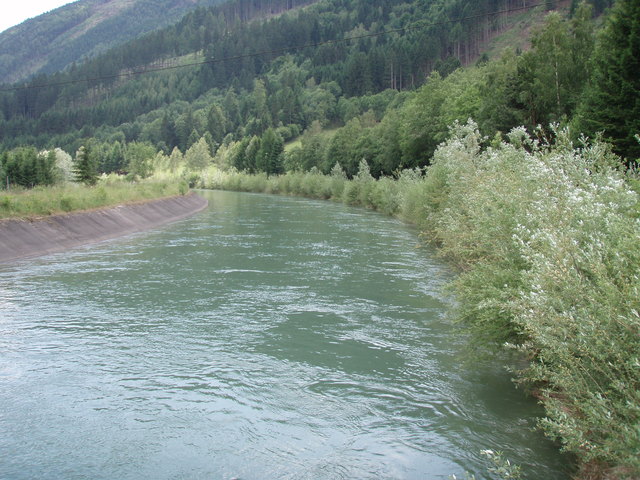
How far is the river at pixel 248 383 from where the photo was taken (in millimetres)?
8406

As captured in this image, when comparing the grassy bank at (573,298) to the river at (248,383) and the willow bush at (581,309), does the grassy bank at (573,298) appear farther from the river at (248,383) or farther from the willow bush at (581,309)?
the river at (248,383)

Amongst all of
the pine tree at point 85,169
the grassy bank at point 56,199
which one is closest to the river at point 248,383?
the grassy bank at point 56,199

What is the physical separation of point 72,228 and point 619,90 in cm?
3225

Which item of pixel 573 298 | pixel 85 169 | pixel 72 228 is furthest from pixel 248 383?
pixel 85 169

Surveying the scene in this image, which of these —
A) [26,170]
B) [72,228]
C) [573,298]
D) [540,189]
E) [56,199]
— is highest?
[26,170]

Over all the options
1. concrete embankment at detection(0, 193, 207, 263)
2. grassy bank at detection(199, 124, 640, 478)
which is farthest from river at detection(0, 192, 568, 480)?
concrete embankment at detection(0, 193, 207, 263)

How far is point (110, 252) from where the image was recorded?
96.6 feet

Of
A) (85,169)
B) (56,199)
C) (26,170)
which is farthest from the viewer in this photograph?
(26,170)

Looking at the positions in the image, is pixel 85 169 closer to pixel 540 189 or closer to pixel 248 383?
pixel 248 383

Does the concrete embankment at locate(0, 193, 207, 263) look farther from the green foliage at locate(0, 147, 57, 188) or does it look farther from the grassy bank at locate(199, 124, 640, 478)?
the green foliage at locate(0, 147, 57, 188)

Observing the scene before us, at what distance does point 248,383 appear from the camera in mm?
11312

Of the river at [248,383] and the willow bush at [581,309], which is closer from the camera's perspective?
the willow bush at [581,309]

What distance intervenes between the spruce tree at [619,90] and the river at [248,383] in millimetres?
14561

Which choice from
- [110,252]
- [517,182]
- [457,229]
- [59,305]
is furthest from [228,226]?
[517,182]
